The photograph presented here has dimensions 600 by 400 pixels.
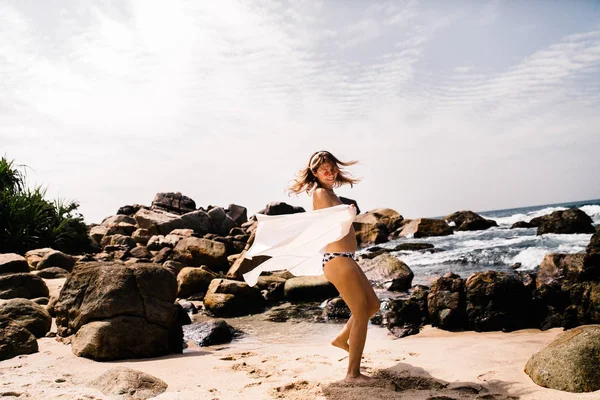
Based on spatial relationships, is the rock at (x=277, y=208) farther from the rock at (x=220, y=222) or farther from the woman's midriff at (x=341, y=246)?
the woman's midriff at (x=341, y=246)

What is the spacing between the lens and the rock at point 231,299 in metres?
9.97

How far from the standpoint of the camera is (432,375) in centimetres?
455

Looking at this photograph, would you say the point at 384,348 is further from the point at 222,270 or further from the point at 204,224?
the point at 204,224

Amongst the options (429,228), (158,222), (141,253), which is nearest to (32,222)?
(141,253)

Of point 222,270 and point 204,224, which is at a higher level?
point 204,224

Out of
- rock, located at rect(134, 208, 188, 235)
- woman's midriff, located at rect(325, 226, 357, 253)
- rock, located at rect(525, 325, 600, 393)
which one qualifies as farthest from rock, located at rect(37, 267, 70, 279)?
rock, located at rect(134, 208, 188, 235)

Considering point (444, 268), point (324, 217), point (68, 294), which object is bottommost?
point (444, 268)

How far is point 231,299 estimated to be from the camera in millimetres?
10141

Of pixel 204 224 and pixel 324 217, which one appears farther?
pixel 204 224

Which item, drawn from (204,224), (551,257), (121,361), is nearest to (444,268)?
(551,257)

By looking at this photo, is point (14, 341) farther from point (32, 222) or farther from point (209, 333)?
point (32, 222)

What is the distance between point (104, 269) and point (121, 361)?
137 centimetres

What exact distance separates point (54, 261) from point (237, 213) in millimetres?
19230

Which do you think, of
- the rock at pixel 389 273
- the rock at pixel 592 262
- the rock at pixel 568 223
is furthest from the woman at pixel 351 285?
the rock at pixel 568 223
